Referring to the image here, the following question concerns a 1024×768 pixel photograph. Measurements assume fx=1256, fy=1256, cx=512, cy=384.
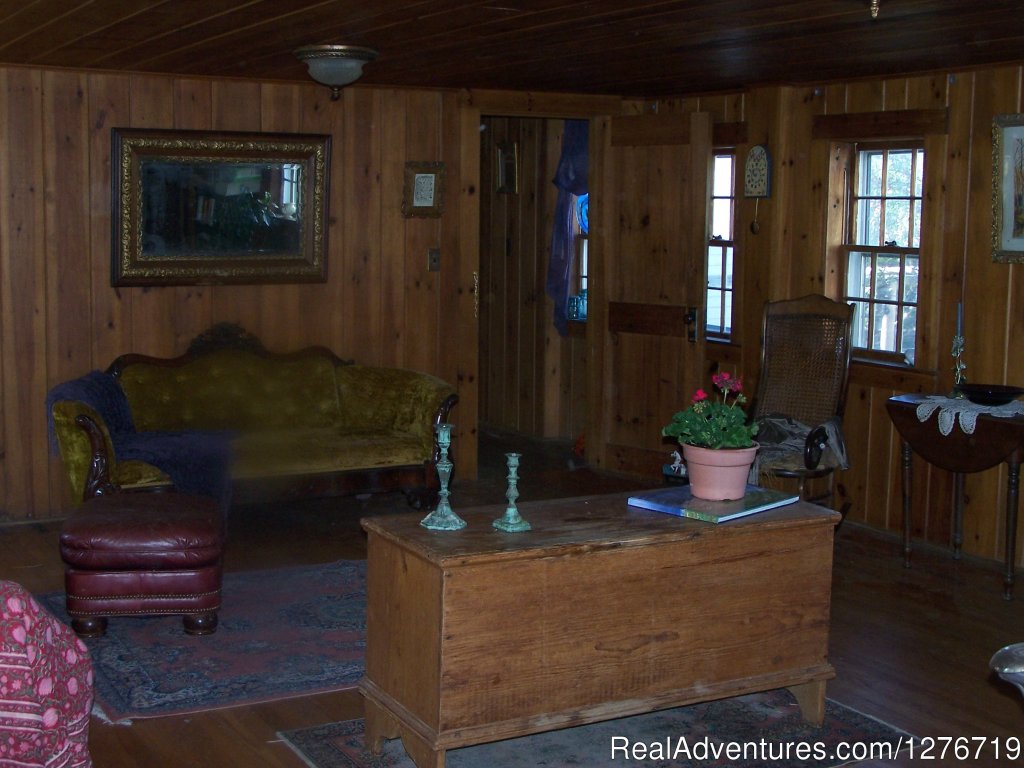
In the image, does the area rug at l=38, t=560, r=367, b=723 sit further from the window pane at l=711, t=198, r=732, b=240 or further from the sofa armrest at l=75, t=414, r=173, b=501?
the window pane at l=711, t=198, r=732, b=240

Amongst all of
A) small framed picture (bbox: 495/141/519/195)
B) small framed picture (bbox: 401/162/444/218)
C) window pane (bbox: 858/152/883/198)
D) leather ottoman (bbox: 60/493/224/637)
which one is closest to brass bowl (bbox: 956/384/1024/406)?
window pane (bbox: 858/152/883/198)

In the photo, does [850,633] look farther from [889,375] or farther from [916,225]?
[916,225]

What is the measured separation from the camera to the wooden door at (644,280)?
23.3 ft

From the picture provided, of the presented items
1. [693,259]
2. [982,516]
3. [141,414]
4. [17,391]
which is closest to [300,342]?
[141,414]

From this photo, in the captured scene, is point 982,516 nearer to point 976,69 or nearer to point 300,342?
point 976,69

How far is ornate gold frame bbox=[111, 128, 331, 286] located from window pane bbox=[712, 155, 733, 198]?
2.26 metres

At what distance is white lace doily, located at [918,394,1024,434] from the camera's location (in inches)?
210

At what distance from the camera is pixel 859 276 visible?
6559mm

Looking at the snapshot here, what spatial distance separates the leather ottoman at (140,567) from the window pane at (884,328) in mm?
3552

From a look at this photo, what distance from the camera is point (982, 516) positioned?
586 cm

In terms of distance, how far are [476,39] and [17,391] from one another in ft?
9.74

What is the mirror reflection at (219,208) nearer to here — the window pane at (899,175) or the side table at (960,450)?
the window pane at (899,175)

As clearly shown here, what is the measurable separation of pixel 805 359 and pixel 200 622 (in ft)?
10.6

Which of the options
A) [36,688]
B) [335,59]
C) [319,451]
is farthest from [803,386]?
Answer: [36,688]
